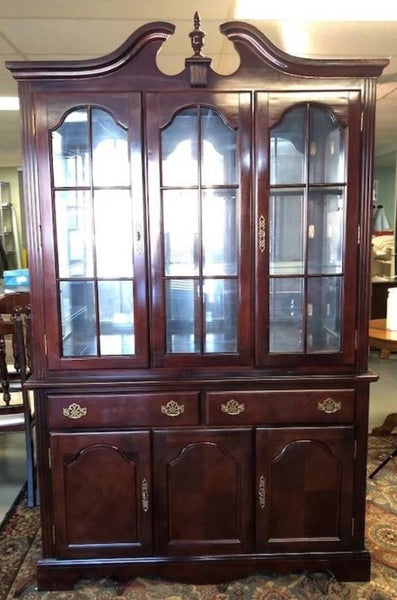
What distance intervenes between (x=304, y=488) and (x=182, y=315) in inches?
33.6

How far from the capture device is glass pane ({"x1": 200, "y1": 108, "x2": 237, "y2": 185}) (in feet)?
6.42

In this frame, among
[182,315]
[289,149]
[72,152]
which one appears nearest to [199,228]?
[182,315]

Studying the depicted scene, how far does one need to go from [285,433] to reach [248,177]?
3.32 ft

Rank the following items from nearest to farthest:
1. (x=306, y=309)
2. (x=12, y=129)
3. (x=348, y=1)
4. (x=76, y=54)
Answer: (x=306, y=309) → (x=348, y=1) → (x=76, y=54) → (x=12, y=129)

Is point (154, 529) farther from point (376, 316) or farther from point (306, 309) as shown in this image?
point (376, 316)

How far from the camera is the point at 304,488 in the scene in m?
2.09

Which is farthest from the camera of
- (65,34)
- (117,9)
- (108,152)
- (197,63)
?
(65,34)

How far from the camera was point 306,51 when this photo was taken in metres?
3.08

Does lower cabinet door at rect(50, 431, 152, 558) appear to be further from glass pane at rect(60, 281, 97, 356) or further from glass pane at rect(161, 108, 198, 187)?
glass pane at rect(161, 108, 198, 187)

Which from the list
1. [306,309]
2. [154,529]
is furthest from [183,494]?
[306,309]

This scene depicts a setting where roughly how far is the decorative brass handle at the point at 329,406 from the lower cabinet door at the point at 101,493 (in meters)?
0.70

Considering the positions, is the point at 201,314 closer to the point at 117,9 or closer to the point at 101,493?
the point at 101,493

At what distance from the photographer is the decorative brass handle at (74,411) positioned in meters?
2.02

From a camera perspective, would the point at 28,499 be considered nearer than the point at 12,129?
Yes
